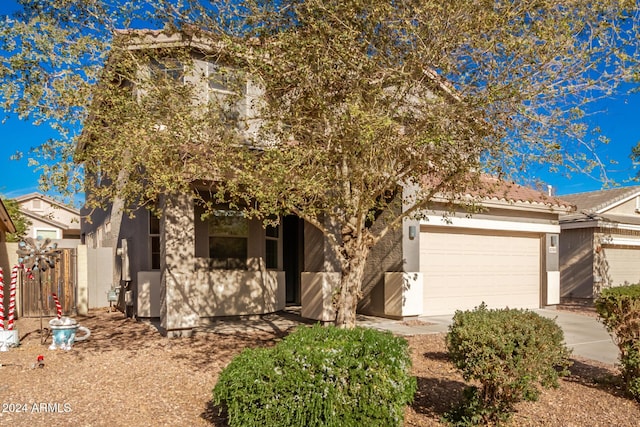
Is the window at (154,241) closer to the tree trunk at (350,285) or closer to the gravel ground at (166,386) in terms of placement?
the gravel ground at (166,386)

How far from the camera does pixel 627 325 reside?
583cm

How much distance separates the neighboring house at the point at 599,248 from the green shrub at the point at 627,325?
11.1 metres

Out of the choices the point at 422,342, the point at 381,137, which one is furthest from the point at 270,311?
the point at 381,137

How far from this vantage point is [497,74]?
661cm

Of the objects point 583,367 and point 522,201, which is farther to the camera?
point 522,201

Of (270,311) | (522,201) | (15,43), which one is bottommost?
(270,311)

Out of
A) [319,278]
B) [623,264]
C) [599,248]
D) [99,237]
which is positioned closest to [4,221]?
[99,237]

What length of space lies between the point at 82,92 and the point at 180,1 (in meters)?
1.90

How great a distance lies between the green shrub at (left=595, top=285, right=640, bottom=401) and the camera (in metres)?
5.73

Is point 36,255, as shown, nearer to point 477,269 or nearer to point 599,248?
point 477,269

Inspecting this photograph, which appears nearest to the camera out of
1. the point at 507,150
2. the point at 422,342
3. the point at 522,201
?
the point at 507,150

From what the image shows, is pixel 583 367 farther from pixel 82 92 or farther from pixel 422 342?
pixel 82 92

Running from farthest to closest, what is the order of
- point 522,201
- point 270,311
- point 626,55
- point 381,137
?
point 522,201 < point 270,311 < point 381,137 < point 626,55

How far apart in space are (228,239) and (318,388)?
7.39 metres
